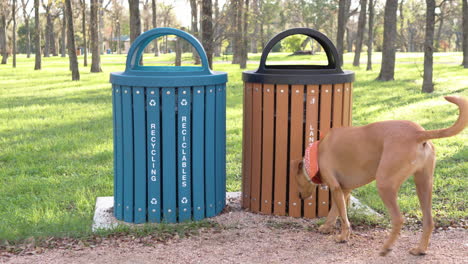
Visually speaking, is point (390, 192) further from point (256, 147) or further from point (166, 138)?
point (166, 138)

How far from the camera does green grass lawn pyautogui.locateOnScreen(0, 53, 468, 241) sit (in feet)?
14.3

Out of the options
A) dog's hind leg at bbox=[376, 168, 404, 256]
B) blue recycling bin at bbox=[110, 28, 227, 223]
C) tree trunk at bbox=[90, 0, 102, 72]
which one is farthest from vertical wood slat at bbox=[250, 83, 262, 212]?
tree trunk at bbox=[90, 0, 102, 72]

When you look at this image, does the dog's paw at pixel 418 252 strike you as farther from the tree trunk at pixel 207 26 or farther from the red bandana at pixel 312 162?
the tree trunk at pixel 207 26

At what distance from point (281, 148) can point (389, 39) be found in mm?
14220

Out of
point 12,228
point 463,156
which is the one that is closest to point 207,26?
point 463,156

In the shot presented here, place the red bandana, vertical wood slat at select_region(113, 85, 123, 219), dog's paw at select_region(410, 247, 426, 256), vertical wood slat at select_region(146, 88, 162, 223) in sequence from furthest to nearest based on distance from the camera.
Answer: vertical wood slat at select_region(113, 85, 123, 219) < vertical wood slat at select_region(146, 88, 162, 223) < the red bandana < dog's paw at select_region(410, 247, 426, 256)

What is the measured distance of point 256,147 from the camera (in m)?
4.26

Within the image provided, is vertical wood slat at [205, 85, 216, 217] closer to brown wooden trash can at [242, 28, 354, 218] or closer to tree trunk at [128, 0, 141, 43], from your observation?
brown wooden trash can at [242, 28, 354, 218]

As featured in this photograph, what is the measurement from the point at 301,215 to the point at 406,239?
0.83 metres

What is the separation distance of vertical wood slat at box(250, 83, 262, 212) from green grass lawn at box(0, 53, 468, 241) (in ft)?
3.48

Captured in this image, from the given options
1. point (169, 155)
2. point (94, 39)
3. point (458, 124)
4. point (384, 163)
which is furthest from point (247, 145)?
point (94, 39)

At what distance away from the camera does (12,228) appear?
392 cm

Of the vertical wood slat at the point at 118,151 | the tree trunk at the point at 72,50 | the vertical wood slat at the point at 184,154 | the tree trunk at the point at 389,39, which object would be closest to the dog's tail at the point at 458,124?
the vertical wood slat at the point at 184,154

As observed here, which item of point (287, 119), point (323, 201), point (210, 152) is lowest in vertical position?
point (323, 201)
